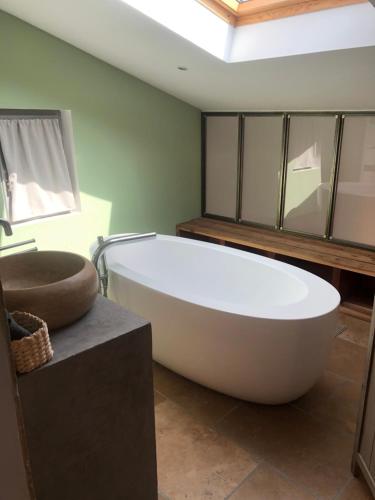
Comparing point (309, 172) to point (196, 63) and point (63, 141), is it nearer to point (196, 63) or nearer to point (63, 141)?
point (196, 63)

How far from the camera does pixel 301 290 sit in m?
2.35

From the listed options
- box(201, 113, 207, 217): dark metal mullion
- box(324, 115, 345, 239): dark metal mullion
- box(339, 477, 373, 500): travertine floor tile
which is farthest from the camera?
box(201, 113, 207, 217): dark metal mullion

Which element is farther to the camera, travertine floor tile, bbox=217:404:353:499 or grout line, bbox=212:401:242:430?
grout line, bbox=212:401:242:430

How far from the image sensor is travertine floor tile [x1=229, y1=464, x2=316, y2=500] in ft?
5.50

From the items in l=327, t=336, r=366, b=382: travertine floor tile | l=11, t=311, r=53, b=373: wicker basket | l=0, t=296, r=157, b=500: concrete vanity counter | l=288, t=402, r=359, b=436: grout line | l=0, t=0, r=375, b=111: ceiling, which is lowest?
l=288, t=402, r=359, b=436: grout line

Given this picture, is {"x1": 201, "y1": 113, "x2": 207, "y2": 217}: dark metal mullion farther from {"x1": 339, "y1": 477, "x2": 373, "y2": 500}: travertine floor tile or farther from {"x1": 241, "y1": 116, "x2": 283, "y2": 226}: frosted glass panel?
{"x1": 339, "y1": 477, "x2": 373, "y2": 500}: travertine floor tile

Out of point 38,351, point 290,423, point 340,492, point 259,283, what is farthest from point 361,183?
point 38,351

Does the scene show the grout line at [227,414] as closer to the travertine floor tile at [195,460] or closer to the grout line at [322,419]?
the travertine floor tile at [195,460]

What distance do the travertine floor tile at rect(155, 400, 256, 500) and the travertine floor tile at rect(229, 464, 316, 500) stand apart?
0.04m

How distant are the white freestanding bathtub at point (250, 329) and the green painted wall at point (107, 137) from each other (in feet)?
3.33

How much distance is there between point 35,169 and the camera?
10.4ft

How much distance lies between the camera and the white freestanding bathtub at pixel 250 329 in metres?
1.96

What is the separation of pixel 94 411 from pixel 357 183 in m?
2.91

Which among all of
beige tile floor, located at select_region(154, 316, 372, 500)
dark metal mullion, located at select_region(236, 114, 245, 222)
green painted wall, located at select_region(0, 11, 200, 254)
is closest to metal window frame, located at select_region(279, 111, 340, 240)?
dark metal mullion, located at select_region(236, 114, 245, 222)
